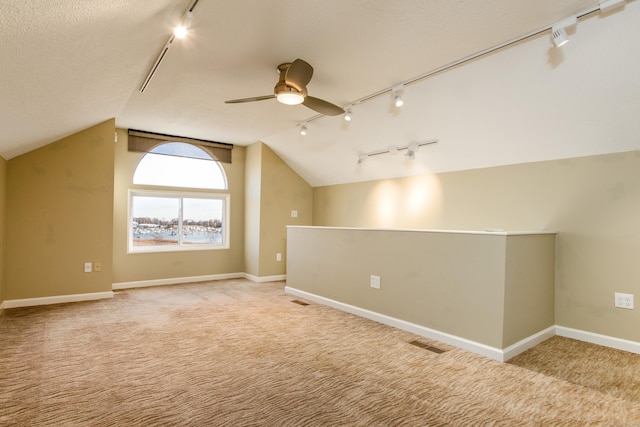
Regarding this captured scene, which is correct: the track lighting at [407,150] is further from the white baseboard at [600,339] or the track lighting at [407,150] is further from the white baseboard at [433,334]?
the white baseboard at [600,339]

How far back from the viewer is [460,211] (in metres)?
4.41

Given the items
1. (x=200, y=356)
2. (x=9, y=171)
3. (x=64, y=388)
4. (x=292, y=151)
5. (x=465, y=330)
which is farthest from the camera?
(x=292, y=151)

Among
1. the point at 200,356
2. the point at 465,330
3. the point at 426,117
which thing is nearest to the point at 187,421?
the point at 200,356

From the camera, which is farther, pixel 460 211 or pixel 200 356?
pixel 460 211

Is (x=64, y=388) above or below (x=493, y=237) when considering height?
below

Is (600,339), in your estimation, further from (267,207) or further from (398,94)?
(267,207)

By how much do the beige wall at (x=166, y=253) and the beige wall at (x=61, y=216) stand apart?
407mm

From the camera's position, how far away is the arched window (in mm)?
5750

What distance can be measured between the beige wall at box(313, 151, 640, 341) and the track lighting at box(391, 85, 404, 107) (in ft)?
4.67

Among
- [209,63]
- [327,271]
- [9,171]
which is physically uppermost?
Answer: [209,63]

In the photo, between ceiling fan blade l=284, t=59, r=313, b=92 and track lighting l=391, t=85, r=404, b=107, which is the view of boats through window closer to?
ceiling fan blade l=284, t=59, r=313, b=92

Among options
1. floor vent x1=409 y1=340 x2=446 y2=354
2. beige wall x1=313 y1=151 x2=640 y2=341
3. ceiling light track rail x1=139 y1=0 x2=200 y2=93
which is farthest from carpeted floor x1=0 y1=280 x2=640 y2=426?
ceiling light track rail x1=139 y1=0 x2=200 y2=93

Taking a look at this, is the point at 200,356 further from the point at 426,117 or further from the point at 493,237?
the point at 426,117

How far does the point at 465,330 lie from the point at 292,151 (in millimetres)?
4086
